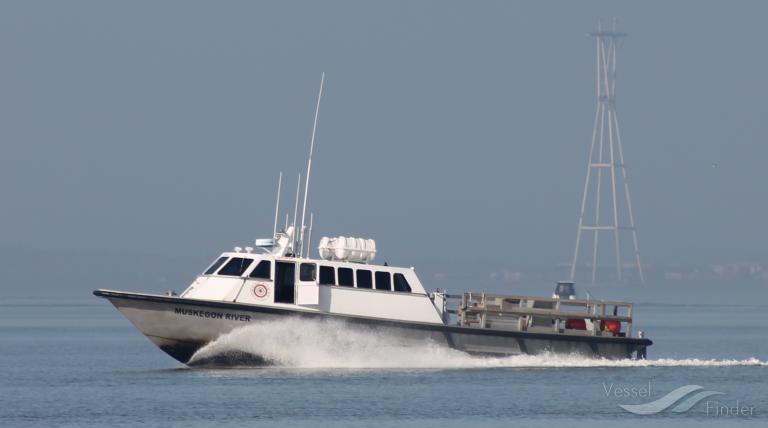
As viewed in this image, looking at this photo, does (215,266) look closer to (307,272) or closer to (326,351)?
(307,272)

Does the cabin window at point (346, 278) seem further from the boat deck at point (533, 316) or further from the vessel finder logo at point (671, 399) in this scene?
the vessel finder logo at point (671, 399)

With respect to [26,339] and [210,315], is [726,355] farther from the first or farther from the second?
[26,339]

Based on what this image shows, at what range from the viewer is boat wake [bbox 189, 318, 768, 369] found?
37.7 meters

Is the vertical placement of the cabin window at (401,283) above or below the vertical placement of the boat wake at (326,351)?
above

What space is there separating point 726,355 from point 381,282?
20171 mm

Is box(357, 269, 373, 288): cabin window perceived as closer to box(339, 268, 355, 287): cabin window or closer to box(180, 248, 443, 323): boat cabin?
box(180, 248, 443, 323): boat cabin

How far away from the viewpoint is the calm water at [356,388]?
32156 millimetres

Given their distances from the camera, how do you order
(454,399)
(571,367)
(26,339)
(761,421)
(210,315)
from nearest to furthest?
(761,421)
(454,399)
(210,315)
(571,367)
(26,339)

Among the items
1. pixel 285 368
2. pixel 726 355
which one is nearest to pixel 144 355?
pixel 285 368

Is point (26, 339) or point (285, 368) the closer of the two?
point (285, 368)

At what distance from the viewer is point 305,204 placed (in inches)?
1548

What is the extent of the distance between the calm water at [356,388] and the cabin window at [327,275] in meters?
1.29

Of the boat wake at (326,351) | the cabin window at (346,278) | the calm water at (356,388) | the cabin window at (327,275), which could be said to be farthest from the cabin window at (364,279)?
the calm water at (356,388)

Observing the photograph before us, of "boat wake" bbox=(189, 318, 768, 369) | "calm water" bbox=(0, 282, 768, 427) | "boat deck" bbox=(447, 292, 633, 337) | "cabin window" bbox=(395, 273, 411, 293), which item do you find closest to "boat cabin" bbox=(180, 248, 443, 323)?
"cabin window" bbox=(395, 273, 411, 293)
